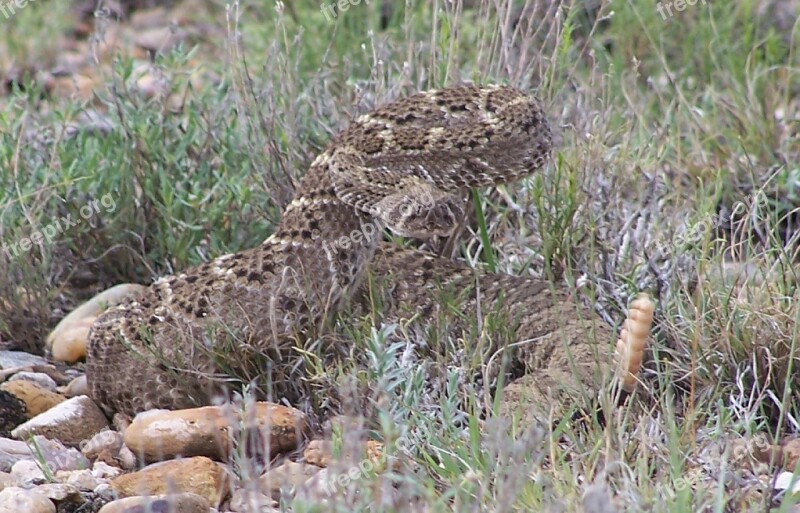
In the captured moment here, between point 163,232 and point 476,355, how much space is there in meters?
1.95

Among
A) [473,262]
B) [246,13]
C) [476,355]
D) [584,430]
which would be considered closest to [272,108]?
[473,262]

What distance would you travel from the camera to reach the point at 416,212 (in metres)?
3.66

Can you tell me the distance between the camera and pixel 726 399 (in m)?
3.60

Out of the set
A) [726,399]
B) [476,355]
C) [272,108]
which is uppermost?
[272,108]

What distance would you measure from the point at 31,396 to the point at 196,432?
861mm

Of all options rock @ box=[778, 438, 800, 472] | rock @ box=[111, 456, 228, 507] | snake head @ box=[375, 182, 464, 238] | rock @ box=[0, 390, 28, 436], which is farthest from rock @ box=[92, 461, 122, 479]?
rock @ box=[778, 438, 800, 472]

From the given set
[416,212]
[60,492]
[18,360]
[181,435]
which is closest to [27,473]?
[60,492]

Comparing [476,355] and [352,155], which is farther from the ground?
[352,155]

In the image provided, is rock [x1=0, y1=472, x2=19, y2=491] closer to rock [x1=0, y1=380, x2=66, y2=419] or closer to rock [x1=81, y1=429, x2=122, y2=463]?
rock [x1=81, y1=429, x2=122, y2=463]

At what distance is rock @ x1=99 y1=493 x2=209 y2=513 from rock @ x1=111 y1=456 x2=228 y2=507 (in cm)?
13

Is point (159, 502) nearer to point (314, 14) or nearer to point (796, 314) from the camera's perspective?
point (796, 314)

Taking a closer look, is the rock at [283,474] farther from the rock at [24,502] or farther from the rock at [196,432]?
the rock at [24,502]

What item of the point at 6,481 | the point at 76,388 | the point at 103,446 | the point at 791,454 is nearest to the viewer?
the point at 791,454

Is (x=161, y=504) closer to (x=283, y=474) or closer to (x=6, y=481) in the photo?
(x=283, y=474)
